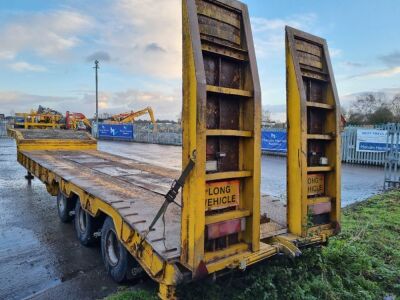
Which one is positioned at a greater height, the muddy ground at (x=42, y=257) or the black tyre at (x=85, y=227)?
the black tyre at (x=85, y=227)

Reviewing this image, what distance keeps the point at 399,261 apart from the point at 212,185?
3.19 meters

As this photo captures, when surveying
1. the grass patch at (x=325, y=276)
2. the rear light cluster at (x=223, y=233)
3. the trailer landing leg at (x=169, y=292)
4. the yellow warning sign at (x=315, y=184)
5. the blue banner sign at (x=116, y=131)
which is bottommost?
the grass patch at (x=325, y=276)

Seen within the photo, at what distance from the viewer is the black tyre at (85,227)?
4.89 m

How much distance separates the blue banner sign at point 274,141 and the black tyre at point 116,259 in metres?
18.1

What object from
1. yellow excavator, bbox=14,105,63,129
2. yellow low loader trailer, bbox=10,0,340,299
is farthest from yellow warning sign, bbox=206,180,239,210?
yellow excavator, bbox=14,105,63,129

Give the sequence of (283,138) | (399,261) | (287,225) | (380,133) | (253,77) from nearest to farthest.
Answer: (253,77) → (287,225) → (399,261) → (380,133) → (283,138)

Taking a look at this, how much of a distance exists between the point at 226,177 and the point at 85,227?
10.0 feet

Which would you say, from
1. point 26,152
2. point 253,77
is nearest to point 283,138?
point 26,152

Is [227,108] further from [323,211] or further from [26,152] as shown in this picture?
[26,152]

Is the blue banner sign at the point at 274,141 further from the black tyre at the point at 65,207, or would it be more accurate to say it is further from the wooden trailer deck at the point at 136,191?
the black tyre at the point at 65,207

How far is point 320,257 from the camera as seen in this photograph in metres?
4.07

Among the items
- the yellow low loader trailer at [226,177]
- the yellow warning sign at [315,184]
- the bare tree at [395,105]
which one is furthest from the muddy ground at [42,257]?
the bare tree at [395,105]

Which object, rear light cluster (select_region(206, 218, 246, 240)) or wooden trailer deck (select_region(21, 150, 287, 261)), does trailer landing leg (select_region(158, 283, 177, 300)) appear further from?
rear light cluster (select_region(206, 218, 246, 240))

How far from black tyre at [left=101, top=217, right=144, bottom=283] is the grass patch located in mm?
278
